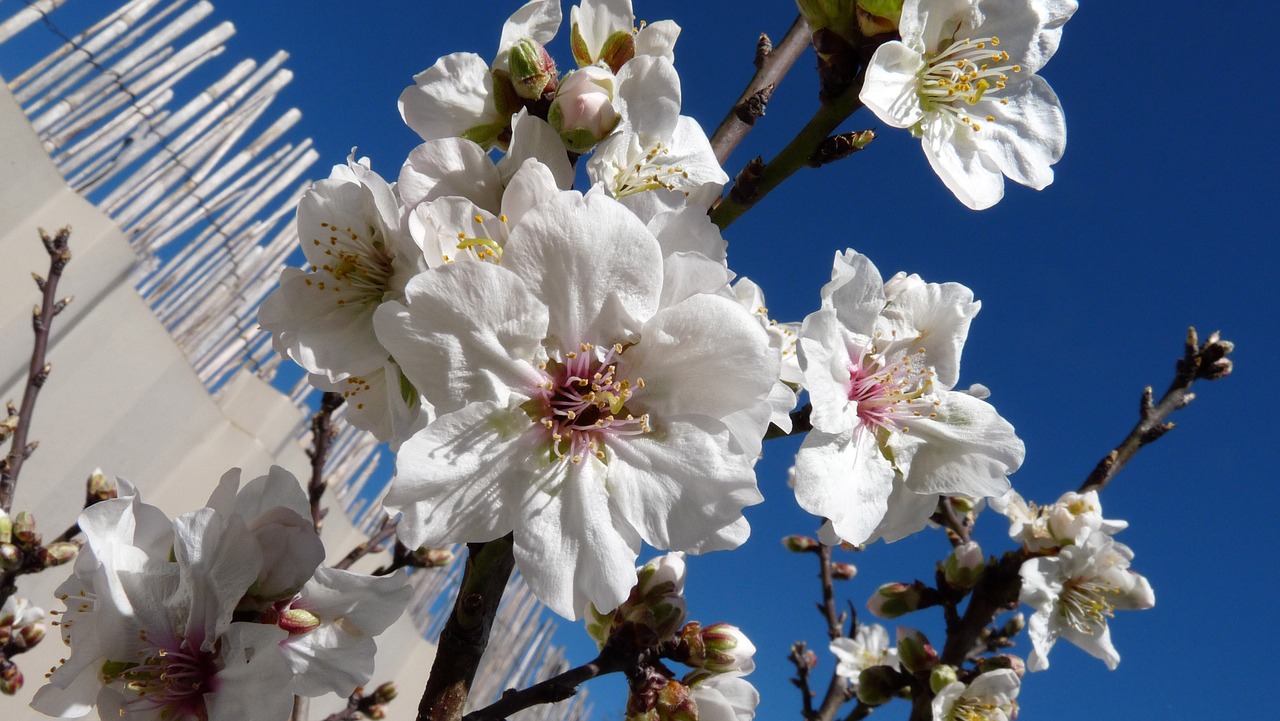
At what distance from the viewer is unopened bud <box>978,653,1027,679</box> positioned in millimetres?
1893

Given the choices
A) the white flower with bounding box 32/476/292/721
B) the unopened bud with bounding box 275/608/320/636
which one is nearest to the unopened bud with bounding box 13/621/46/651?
the white flower with bounding box 32/476/292/721

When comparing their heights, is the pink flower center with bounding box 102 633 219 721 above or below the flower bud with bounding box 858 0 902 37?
below

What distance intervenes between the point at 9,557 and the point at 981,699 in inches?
84.8

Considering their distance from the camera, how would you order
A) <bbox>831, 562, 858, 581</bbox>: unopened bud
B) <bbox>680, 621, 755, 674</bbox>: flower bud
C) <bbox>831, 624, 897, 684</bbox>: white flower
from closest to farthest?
<bbox>680, 621, 755, 674</bbox>: flower bud < <bbox>831, 624, 897, 684</bbox>: white flower < <bbox>831, 562, 858, 581</bbox>: unopened bud

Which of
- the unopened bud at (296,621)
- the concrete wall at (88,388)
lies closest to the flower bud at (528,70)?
the unopened bud at (296,621)

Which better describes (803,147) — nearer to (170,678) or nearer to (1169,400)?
(170,678)

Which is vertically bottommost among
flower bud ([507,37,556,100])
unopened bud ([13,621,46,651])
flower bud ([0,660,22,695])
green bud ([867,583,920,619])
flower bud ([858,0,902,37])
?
flower bud ([0,660,22,695])

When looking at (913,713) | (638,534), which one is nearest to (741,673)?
(638,534)

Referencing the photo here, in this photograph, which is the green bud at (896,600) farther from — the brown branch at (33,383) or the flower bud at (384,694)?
the brown branch at (33,383)

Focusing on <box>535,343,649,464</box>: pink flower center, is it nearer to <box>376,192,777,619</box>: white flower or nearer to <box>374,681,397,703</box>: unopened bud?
<box>376,192,777,619</box>: white flower

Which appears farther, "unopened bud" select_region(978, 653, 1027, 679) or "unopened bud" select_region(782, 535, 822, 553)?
"unopened bud" select_region(782, 535, 822, 553)

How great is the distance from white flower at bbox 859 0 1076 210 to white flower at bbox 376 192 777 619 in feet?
1.25

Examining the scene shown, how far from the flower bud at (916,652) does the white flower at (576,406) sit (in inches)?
58.7

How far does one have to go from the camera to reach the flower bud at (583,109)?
76cm
